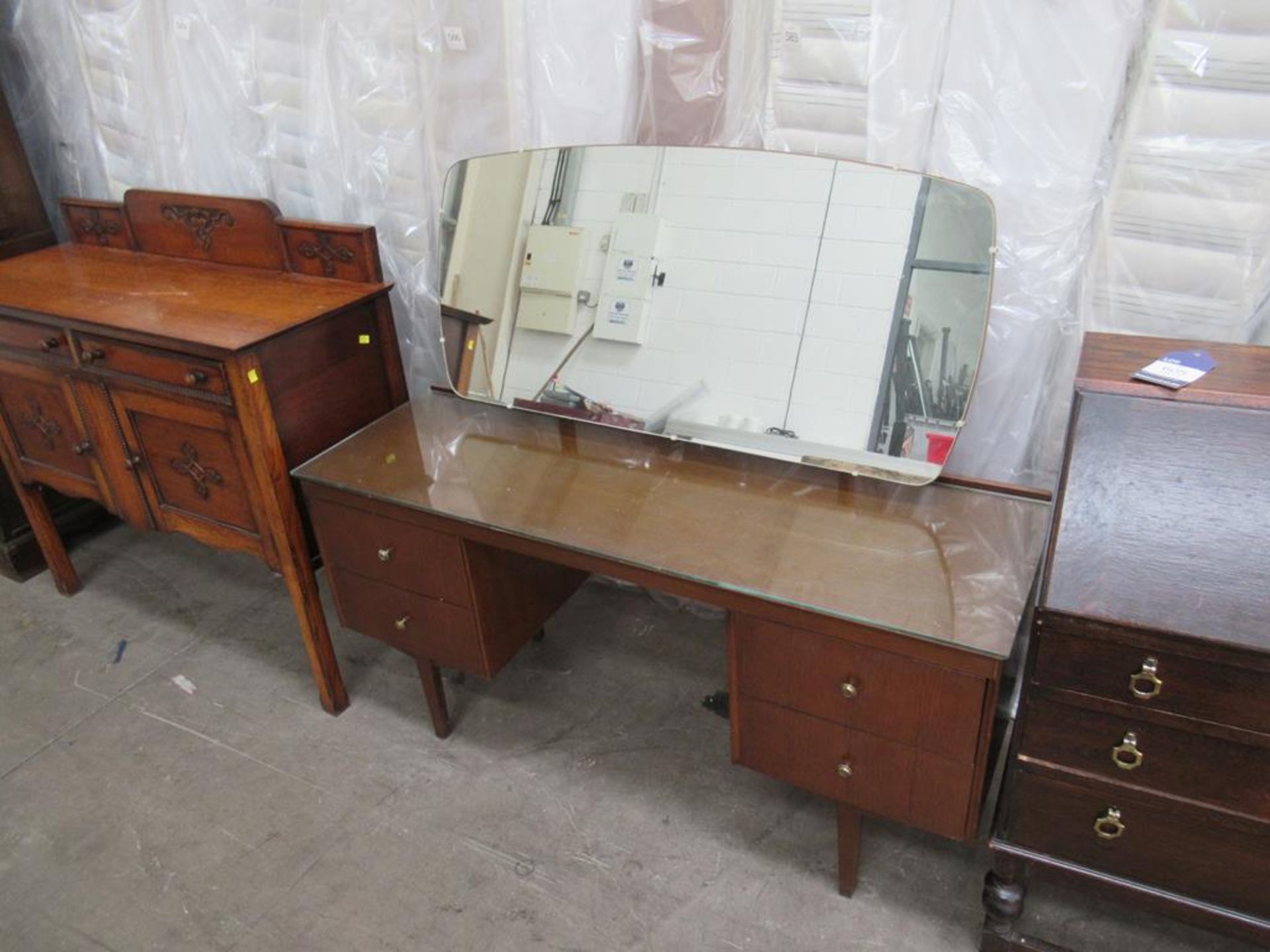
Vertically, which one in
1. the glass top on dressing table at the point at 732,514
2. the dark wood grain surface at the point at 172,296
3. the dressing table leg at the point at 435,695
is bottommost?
the dressing table leg at the point at 435,695

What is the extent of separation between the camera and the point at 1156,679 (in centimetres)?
92

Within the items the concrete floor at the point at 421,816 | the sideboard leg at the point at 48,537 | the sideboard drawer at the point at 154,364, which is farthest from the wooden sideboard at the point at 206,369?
the concrete floor at the point at 421,816

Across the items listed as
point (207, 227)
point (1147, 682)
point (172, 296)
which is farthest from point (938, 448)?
point (207, 227)

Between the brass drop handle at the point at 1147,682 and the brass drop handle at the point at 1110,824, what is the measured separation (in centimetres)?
18

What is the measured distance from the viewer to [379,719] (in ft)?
5.84

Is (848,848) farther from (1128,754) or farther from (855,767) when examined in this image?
(1128,754)

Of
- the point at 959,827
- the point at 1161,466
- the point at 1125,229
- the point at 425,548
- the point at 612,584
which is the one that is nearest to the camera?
the point at 1161,466

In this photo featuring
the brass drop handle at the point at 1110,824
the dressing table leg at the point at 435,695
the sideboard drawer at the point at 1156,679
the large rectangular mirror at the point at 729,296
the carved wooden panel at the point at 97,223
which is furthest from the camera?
the carved wooden panel at the point at 97,223

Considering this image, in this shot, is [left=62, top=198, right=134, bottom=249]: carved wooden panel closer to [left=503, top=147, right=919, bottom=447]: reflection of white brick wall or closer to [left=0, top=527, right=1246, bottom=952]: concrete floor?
[left=0, top=527, right=1246, bottom=952]: concrete floor

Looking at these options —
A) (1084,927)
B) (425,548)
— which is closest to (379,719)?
(425,548)

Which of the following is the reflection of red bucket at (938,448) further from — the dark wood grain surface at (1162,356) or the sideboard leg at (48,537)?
the sideboard leg at (48,537)

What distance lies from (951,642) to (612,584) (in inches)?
47.0

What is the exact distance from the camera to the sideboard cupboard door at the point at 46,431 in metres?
1.77

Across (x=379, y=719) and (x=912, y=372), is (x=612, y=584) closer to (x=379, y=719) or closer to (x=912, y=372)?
(x=379, y=719)
